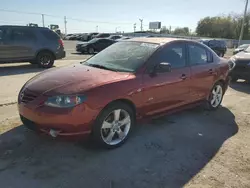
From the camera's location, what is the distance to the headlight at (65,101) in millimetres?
3562

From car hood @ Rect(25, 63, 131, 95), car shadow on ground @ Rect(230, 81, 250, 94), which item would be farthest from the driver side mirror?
car shadow on ground @ Rect(230, 81, 250, 94)

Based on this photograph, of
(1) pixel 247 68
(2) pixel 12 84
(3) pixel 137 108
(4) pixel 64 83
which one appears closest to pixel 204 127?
(3) pixel 137 108

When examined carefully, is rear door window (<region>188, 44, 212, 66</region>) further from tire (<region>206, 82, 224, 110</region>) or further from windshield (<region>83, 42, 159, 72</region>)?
windshield (<region>83, 42, 159, 72</region>)

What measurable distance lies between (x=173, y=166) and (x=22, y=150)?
210 centimetres

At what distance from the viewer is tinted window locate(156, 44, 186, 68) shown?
4740mm

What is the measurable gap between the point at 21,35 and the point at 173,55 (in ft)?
28.3

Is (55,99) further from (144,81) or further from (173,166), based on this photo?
(173,166)

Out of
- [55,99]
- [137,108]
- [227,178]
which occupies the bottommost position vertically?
[227,178]

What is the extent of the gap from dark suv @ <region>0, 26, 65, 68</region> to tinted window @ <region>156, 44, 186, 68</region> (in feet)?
27.5

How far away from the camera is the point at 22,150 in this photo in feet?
12.7

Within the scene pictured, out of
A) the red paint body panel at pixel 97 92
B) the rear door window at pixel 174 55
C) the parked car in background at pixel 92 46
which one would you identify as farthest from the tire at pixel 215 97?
the parked car in background at pixel 92 46

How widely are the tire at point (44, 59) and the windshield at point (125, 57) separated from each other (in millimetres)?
7605

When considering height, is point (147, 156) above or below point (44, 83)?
below

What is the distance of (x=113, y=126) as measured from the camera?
406 centimetres
